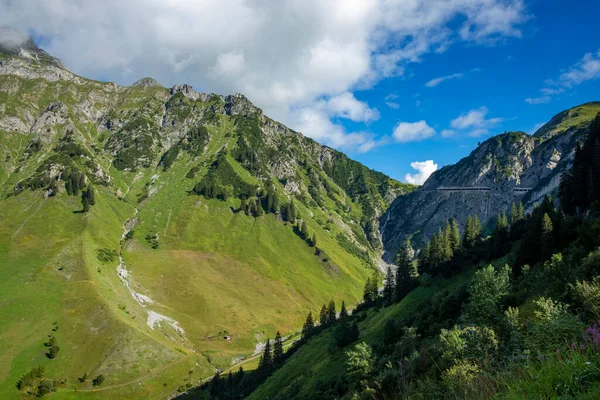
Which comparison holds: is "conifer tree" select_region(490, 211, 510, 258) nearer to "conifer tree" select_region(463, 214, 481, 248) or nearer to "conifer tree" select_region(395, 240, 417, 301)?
"conifer tree" select_region(463, 214, 481, 248)

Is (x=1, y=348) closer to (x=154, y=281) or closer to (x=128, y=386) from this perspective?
(x=128, y=386)

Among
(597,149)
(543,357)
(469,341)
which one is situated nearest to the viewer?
(543,357)

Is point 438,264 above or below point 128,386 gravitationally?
above

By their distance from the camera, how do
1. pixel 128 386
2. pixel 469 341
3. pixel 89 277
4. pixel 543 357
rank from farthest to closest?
pixel 89 277
pixel 128 386
pixel 469 341
pixel 543 357

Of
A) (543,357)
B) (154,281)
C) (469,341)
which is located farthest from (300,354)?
(154,281)

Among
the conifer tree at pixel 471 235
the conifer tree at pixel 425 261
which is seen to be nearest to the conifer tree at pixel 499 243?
the conifer tree at pixel 471 235

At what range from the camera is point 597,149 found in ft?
257

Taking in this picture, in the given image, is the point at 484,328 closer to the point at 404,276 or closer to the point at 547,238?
the point at 547,238

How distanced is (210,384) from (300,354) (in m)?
41.0

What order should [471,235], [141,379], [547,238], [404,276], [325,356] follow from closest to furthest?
1. [547,238]
2. [325,356]
3. [404,276]
4. [471,235]
5. [141,379]

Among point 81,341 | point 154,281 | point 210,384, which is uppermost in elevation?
point 154,281

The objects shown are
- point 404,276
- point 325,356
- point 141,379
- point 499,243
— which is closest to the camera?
point 325,356

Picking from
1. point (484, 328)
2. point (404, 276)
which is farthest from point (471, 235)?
point (484, 328)

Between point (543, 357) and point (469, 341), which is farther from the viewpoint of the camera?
point (469, 341)
